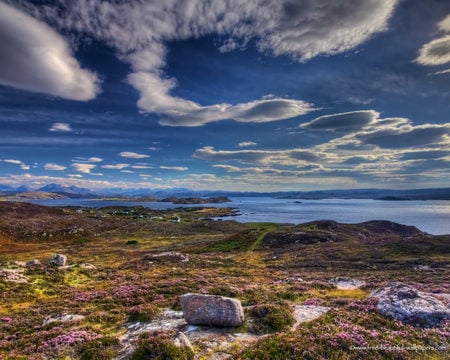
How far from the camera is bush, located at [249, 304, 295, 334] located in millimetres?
13438

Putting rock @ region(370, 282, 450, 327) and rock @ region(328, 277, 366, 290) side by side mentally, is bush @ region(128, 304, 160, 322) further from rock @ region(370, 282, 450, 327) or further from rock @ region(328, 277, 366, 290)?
rock @ region(328, 277, 366, 290)

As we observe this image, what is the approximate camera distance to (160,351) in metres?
10.4

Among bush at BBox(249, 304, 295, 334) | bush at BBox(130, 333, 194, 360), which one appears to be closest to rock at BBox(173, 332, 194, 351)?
bush at BBox(130, 333, 194, 360)

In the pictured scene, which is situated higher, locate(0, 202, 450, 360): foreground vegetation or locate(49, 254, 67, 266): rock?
locate(0, 202, 450, 360): foreground vegetation

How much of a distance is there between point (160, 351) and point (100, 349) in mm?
3226

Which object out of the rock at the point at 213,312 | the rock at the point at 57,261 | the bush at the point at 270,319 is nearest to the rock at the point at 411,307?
the bush at the point at 270,319

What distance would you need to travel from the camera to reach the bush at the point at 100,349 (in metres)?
11.0

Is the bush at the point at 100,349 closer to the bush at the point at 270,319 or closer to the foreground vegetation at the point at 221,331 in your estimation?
the foreground vegetation at the point at 221,331

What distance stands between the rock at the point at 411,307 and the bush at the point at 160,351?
38.1 ft

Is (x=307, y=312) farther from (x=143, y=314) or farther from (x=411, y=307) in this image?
(x=143, y=314)

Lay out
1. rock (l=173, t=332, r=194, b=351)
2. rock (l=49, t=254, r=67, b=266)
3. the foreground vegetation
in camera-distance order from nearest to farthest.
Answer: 1. rock (l=173, t=332, r=194, b=351)
2. the foreground vegetation
3. rock (l=49, t=254, r=67, b=266)

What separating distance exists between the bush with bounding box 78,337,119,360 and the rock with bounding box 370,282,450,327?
14.6m

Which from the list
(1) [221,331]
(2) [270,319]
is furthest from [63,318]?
(2) [270,319]

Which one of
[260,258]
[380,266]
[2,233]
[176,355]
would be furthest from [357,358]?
[2,233]
